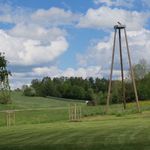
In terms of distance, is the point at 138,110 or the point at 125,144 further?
the point at 138,110

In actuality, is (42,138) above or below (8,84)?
below

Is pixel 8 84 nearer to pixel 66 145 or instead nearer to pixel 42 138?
pixel 42 138

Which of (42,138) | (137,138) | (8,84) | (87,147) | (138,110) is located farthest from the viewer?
(8,84)

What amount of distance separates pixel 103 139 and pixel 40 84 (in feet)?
412

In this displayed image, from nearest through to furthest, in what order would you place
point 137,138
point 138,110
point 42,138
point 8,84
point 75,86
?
point 137,138 < point 42,138 < point 138,110 < point 8,84 < point 75,86

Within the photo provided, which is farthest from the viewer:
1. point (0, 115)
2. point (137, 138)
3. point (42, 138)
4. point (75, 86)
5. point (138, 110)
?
point (75, 86)

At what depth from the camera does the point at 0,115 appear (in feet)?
212

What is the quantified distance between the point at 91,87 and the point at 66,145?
123 metres

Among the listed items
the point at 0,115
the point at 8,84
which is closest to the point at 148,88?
the point at 0,115

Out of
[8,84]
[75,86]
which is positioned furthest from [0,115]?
[75,86]

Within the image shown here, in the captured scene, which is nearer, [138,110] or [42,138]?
[42,138]

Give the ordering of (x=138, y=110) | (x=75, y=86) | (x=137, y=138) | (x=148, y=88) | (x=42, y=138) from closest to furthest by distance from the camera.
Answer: (x=137, y=138)
(x=42, y=138)
(x=138, y=110)
(x=148, y=88)
(x=75, y=86)

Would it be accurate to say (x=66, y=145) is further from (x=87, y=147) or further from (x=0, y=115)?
(x=0, y=115)

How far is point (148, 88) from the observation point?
3893 inches
